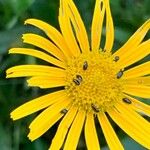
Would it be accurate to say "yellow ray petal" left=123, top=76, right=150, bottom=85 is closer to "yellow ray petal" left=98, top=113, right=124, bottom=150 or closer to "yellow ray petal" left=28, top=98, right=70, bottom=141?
"yellow ray petal" left=98, top=113, right=124, bottom=150

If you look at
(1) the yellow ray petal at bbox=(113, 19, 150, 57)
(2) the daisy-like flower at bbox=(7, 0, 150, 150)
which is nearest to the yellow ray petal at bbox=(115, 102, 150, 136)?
(2) the daisy-like flower at bbox=(7, 0, 150, 150)

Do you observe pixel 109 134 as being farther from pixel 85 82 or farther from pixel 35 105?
pixel 35 105

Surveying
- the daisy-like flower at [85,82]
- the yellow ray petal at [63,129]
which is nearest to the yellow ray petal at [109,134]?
the daisy-like flower at [85,82]

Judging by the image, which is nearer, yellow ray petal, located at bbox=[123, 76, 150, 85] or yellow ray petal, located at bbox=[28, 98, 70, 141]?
yellow ray petal, located at bbox=[28, 98, 70, 141]

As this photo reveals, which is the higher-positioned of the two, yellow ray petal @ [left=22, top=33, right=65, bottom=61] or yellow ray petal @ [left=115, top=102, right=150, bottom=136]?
yellow ray petal @ [left=22, top=33, right=65, bottom=61]

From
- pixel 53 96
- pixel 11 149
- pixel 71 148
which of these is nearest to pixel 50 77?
pixel 53 96

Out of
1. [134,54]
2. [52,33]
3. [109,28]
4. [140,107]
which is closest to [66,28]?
[52,33]

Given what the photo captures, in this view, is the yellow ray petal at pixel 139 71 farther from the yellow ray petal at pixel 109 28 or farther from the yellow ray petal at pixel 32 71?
the yellow ray petal at pixel 32 71
